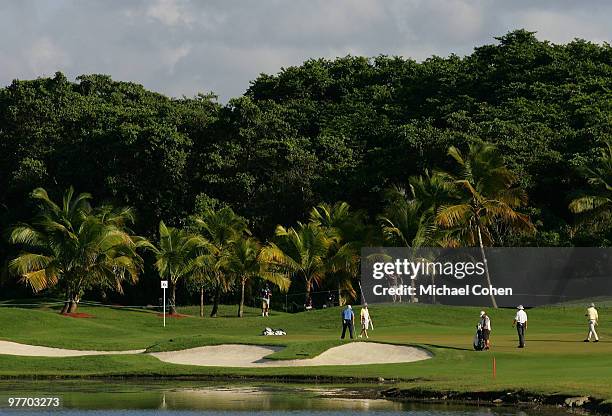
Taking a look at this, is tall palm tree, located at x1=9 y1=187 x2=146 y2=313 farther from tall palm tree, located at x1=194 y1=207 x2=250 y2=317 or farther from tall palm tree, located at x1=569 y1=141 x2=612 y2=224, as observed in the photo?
tall palm tree, located at x1=569 y1=141 x2=612 y2=224

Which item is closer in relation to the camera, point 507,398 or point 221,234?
point 507,398

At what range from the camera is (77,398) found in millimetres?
38406

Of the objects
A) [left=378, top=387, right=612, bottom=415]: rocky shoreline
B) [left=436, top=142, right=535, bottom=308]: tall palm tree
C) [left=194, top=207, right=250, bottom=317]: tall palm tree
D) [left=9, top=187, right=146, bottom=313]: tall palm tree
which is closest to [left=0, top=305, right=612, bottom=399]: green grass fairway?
[left=378, top=387, right=612, bottom=415]: rocky shoreline

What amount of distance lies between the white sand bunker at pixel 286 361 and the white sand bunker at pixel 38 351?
11.5 feet

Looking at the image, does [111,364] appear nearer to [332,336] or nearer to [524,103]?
[332,336]

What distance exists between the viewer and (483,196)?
73812 millimetres

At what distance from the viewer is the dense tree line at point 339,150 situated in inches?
3059

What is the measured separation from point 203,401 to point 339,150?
54.9m

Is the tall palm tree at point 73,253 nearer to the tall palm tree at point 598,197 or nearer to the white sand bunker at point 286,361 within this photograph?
the white sand bunker at point 286,361

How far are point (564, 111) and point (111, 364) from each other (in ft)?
170

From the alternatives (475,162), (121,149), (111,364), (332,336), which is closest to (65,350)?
(111,364)

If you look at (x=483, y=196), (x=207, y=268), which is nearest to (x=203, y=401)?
(x=483, y=196)

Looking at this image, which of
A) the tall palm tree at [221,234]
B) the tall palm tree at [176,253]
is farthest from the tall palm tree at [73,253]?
the tall palm tree at [221,234]

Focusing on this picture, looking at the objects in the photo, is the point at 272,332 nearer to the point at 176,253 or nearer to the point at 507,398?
the point at 176,253
